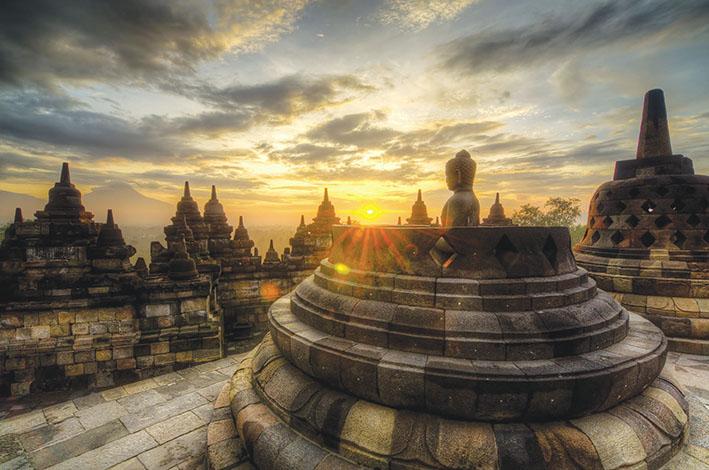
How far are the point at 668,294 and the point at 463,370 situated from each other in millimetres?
7071

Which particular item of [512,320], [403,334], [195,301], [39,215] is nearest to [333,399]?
[403,334]

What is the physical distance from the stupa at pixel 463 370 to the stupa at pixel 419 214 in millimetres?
17619

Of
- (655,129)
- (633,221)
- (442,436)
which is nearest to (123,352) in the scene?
(442,436)

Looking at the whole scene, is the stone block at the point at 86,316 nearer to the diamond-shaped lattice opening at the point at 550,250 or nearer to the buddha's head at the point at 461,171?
the buddha's head at the point at 461,171

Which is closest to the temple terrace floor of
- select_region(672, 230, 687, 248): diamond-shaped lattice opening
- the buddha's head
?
select_region(672, 230, 687, 248): diamond-shaped lattice opening

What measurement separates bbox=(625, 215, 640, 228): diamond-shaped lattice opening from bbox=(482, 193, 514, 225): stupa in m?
10.8

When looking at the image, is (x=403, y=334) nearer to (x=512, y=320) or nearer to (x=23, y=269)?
(x=512, y=320)

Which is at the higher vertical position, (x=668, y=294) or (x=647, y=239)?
(x=647, y=239)

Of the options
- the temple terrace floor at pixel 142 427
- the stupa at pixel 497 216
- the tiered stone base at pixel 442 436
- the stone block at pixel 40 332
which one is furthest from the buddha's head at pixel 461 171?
the stupa at pixel 497 216

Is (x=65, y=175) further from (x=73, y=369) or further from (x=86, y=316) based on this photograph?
(x=73, y=369)

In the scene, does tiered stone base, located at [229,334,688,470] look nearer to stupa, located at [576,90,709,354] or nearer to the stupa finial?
stupa, located at [576,90,709,354]

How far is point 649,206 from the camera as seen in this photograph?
723 cm

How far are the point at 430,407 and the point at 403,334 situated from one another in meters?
0.67

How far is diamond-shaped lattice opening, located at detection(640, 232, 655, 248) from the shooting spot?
7129 mm
